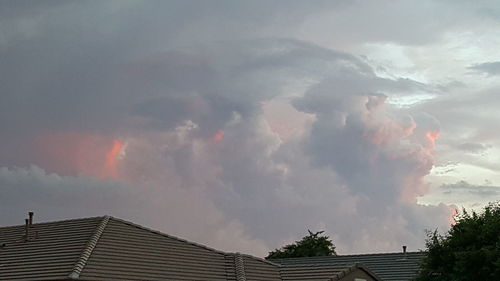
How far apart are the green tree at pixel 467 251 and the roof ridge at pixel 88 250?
15396mm

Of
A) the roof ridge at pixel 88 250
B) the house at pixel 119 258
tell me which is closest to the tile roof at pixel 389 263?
the house at pixel 119 258

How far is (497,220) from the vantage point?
124 feet

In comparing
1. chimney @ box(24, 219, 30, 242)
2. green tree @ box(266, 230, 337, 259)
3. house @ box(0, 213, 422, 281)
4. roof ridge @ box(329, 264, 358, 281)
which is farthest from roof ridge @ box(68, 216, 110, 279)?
green tree @ box(266, 230, 337, 259)

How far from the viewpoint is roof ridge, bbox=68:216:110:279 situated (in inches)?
1206

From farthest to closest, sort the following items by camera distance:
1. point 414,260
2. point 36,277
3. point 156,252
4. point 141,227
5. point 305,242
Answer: point 305,242, point 414,260, point 141,227, point 156,252, point 36,277

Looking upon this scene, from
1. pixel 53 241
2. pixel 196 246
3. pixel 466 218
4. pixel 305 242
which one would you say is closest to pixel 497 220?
pixel 466 218

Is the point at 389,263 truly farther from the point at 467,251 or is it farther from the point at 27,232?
the point at 27,232

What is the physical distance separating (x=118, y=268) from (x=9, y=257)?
18.3 feet

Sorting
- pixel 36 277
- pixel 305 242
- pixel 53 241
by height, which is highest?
pixel 305 242

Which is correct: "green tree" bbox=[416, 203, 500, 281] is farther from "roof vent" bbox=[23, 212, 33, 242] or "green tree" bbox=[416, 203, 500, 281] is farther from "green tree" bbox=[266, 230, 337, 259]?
"green tree" bbox=[266, 230, 337, 259]

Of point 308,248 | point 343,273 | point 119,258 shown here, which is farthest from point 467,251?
point 308,248

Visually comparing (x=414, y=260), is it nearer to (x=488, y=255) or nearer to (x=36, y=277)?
(x=488, y=255)

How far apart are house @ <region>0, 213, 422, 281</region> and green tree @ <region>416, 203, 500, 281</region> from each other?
4378mm

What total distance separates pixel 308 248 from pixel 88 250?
5266 centimetres
